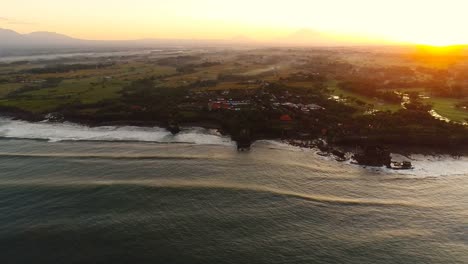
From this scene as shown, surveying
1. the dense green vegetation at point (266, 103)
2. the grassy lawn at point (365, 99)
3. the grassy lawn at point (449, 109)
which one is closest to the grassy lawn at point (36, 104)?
the dense green vegetation at point (266, 103)

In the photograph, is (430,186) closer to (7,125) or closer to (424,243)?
(424,243)

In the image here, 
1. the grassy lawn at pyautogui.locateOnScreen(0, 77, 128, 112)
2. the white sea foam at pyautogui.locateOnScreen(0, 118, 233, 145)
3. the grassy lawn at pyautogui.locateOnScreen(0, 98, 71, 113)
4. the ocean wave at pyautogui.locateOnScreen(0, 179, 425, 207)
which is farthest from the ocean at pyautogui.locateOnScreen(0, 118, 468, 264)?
the grassy lawn at pyautogui.locateOnScreen(0, 77, 128, 112)

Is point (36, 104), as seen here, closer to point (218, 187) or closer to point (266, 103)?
point (266, 103)

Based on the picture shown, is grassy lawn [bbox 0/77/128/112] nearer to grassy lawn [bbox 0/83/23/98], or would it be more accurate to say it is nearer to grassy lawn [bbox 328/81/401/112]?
grassy lawn [bbox 0/83/23/98]

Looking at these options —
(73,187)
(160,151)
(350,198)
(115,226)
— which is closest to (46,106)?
(160,151)

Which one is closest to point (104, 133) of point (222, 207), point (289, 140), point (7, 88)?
point (289, 140)

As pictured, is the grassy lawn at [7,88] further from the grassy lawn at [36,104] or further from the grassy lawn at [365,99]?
the grassy lawn at [365,99]
